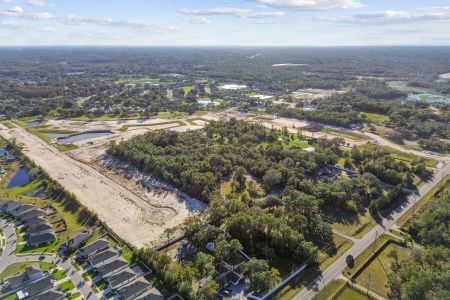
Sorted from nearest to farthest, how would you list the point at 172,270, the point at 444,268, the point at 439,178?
the point at 444,268 → the point at 172,270 → the point at 439,178

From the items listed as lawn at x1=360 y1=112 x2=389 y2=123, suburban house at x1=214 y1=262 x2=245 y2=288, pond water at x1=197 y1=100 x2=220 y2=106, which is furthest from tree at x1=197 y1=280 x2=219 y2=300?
pond water at x1=197 y1=100 x2=220 y2=106

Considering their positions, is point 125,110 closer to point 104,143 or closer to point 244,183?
point 104,143

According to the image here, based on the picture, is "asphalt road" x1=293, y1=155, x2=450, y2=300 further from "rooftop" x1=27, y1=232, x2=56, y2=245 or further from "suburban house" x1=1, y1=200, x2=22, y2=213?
"suburban house" x1=1, y1=200, x2=22, y2=213

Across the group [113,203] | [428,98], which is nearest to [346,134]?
[113,203]

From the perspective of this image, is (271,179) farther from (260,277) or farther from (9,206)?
(9,206)

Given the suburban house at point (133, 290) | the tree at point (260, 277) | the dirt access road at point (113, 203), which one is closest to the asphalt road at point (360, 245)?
the tree at point (260, 277)

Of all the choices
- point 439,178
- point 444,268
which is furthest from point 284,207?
point 439,178

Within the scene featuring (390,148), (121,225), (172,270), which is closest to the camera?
(172,270)
